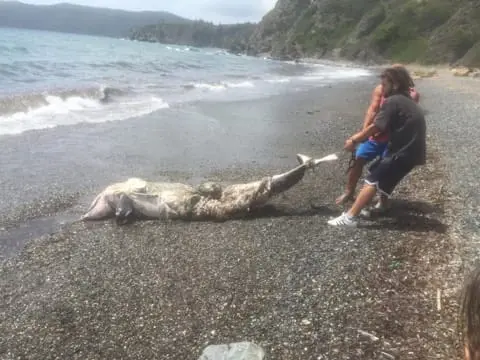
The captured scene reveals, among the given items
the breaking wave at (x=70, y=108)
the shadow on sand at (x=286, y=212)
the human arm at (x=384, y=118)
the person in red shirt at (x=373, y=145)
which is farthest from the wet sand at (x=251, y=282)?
the breaking wave at (x=70, y=108)

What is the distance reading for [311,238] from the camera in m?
7.39

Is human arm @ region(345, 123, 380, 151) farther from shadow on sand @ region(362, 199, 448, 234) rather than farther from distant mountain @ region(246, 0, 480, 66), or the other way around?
distant mountain @ region(246, 0, 480, 66)

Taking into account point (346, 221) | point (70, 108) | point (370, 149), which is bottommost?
point (70, 108)

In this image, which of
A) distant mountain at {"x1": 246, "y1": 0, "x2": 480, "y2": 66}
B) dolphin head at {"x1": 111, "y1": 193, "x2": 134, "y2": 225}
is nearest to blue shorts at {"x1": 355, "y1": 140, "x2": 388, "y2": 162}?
dolphin head at {"x1": 111, "y1": 193, "x2": 134, "y2": 225}

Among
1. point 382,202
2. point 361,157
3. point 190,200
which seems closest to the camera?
point 382,202

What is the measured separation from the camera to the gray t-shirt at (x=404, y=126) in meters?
7.23

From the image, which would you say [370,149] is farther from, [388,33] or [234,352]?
[388,33]

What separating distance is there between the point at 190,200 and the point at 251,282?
2973 millimetres

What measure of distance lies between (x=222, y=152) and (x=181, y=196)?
540 centimetres

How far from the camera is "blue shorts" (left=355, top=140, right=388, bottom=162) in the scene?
806 cm

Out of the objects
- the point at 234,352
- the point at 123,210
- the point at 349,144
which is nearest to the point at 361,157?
the point at 349,144

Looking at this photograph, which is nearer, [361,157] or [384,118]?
[384,118]

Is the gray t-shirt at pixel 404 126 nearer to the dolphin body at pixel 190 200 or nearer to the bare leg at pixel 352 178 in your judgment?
the bare leg at pixel 352 178

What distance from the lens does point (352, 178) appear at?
8750mm
